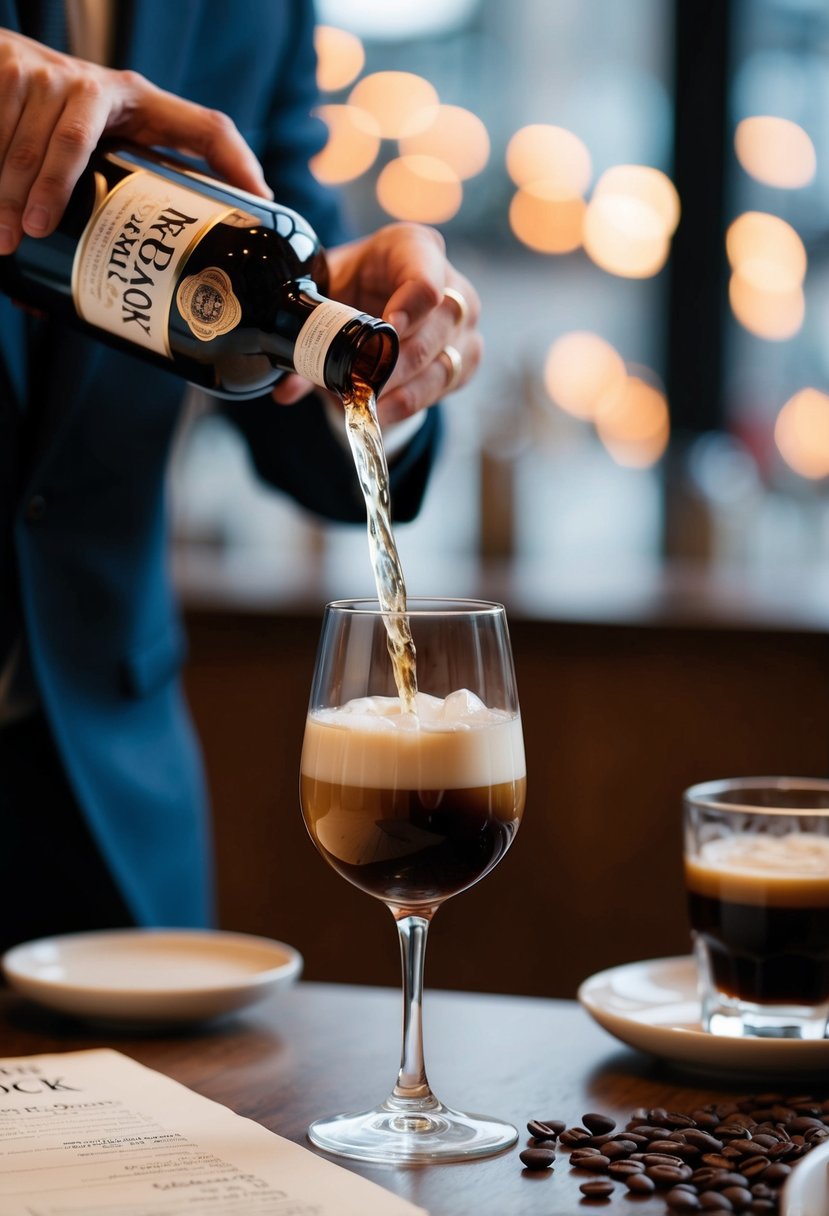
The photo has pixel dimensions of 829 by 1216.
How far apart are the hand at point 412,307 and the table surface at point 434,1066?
49 cm

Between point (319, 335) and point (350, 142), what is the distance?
404 cm

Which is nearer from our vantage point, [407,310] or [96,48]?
[407,310]

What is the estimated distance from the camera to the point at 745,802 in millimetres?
1264

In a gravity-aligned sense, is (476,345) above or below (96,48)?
below

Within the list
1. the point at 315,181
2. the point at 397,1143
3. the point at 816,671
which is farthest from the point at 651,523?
the point at 397,1143

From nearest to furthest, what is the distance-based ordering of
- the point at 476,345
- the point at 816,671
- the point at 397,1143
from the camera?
the point at 397,1143, the point at 476,345, the point at 816,671

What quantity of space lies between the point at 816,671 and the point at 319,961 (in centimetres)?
106

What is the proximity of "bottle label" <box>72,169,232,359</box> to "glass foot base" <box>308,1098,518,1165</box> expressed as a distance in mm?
567

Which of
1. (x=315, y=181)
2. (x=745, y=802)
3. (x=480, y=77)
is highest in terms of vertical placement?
(x=480, y=77)

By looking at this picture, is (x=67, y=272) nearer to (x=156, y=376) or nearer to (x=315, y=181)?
(x=156, y=376)

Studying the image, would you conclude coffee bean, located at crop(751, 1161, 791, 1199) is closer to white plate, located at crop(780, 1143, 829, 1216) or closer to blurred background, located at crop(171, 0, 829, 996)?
white plate, located at crop(780, 1143, 829, 1216)

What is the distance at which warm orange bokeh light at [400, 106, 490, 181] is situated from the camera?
16.7ft

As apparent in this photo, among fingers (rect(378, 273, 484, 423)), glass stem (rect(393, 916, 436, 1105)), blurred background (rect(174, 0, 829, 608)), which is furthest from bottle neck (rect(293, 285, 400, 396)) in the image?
blurred background (rect(174, 0, 829, 608))

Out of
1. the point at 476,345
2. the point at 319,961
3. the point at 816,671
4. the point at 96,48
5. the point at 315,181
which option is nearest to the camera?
the point at 476,345
